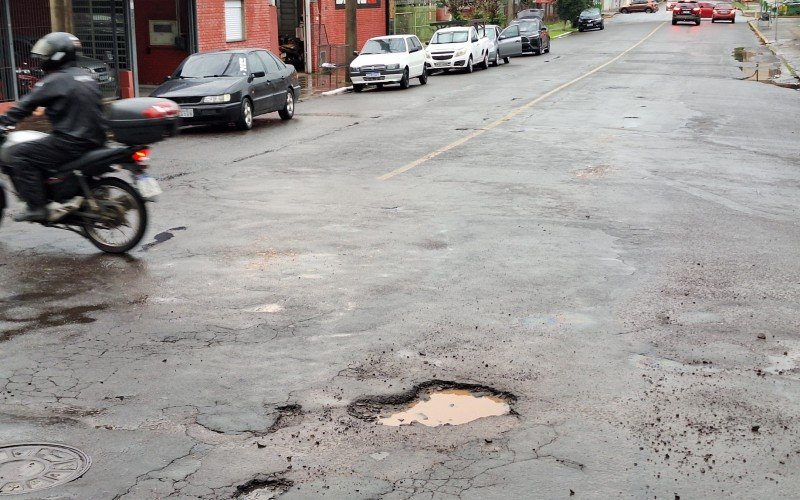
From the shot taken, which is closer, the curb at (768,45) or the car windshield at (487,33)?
the curb at (768,45)

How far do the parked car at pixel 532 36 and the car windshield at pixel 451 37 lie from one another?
32.6ft

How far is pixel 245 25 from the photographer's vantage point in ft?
108

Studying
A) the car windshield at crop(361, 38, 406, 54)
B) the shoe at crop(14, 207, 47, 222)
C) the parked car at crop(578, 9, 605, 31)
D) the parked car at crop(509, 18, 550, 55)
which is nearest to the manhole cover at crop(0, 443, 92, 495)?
the shoe at crop(14, 207, 47, 222)

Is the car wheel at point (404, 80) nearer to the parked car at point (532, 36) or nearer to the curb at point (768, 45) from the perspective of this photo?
the curb at point (768, 45)

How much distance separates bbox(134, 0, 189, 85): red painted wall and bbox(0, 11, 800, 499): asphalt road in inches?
664

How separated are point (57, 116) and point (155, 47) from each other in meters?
23.0

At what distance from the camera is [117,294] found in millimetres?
8031

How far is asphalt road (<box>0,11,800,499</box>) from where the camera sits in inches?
197

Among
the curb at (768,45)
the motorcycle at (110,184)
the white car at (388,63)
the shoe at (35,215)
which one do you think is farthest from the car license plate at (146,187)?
the curb at (768,45)

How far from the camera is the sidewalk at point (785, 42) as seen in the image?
33.5 metres

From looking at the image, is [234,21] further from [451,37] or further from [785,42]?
[785,42]

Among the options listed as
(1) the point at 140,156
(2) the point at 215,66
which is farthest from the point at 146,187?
(2) the point at 215,66

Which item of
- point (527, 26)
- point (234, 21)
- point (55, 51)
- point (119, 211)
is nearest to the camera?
point (55, 51)

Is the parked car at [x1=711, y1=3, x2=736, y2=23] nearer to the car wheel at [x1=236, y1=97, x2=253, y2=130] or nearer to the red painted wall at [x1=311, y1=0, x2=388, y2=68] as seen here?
the red painted wall at [x1=311, y1=0, x2=388, y2=68]
